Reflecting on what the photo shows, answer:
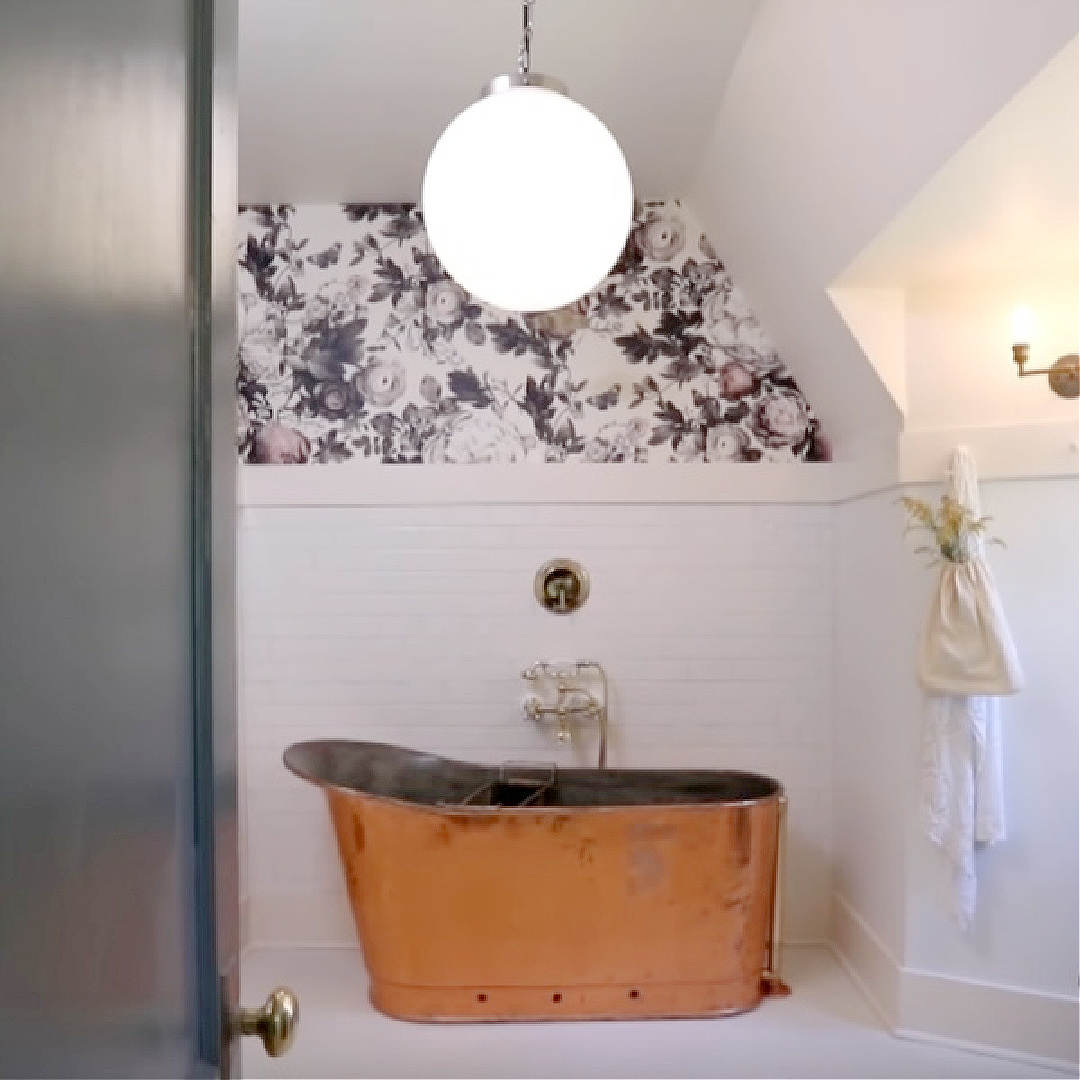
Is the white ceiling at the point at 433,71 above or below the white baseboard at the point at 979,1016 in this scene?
above

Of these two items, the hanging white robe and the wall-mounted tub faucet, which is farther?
the wall-mounted tub faucet

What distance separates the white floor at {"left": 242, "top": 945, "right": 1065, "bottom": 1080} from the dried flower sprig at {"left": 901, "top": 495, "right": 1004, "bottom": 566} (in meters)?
1.33

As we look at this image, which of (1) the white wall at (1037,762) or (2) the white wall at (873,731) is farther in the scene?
(2) the white wall at (873,731)

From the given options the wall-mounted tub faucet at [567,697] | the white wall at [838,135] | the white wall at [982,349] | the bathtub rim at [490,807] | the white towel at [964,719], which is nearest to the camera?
the white wall at [838,135]

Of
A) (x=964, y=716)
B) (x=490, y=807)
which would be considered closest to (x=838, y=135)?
(x=964, y=716)

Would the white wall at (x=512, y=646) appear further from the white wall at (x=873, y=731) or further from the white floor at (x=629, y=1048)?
the white floor at (x=629, y=1048)

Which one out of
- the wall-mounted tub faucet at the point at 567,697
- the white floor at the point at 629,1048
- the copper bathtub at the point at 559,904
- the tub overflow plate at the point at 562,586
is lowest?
the white floor at the point at 629,1048

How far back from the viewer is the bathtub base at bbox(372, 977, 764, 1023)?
3197mm

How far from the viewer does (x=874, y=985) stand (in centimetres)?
333

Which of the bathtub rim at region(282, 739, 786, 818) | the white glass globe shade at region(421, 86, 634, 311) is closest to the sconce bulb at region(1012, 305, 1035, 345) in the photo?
the white glass globe shade at region(421, 86, 634, 311)

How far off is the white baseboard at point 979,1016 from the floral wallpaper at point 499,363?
1.76 metres

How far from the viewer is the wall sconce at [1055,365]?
9.50ft

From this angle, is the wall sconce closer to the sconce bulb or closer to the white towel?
the sconce bulb

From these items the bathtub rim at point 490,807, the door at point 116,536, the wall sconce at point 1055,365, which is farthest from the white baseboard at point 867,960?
the door at point 116,536
